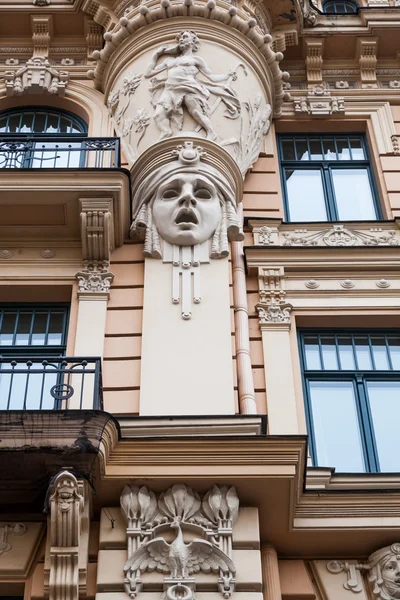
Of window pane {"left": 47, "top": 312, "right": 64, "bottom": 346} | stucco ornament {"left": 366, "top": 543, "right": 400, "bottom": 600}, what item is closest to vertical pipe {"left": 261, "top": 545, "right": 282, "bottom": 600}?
stucco ornament {"left": 366, "top": 543, "right": 400, "bottom": 600}

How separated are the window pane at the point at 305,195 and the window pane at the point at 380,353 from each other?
8.83 ft

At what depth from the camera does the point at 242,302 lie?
1340 centimetres

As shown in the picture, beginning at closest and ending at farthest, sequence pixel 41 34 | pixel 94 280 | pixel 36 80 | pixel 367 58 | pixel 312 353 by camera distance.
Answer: pixel 312 353 → pixel 94 280 → pixel 36 80 → pixel 367 58 → pixel 41 34

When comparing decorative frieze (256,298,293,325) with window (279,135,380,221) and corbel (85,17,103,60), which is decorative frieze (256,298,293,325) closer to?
window (279,135,380,221)

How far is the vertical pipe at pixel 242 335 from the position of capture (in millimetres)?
12141

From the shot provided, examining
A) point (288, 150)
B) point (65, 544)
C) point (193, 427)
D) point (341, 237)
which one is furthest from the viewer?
point (288, 150)

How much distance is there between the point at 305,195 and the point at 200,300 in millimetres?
3924

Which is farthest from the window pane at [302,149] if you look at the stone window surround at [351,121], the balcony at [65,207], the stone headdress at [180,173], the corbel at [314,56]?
the balcony at [65,207]

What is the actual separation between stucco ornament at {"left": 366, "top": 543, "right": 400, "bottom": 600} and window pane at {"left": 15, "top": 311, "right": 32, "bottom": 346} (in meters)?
5.31

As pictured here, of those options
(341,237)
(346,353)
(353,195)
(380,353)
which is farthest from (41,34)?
(380,353)

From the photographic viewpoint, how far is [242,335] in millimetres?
12945

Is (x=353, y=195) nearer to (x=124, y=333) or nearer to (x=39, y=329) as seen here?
(x=124, y=333)

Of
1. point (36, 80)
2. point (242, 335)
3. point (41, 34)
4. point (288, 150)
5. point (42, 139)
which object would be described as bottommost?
point (242, 335)

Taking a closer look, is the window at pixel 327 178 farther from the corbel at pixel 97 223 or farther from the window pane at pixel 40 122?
the window pane at pixel 40 122
